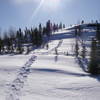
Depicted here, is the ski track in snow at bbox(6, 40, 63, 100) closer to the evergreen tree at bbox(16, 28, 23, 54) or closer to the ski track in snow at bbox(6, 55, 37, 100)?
the ski track in snow at bbox(6, 55, 37, 100)

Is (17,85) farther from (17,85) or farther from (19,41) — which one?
(19,41)

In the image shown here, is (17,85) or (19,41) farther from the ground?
→ (19,41)

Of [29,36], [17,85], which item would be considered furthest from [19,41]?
[17,85]

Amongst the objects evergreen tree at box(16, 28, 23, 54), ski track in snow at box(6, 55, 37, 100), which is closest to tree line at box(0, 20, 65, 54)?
evergreen tree at box(16, 28, 23, 54)

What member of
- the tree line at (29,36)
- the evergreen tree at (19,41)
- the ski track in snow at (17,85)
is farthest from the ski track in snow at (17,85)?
the tree line at (29,36)

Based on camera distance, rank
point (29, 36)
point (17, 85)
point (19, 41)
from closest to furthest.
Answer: point (17, 85), point (19, 41), point (29, 36)

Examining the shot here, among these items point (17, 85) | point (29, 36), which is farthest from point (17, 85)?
point (29, 36)

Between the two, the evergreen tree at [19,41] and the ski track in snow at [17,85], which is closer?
the ski track in snow at [17,85]

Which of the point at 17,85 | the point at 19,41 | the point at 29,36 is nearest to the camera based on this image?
the point at 17,85

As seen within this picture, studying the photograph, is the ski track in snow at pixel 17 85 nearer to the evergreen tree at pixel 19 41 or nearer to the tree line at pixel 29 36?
the evergreen tree at pixel 19 41

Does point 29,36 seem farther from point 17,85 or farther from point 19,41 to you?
point 17,85

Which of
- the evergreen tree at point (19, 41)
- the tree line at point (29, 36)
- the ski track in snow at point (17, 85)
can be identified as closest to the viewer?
the ski track in snow at point (17, 85)

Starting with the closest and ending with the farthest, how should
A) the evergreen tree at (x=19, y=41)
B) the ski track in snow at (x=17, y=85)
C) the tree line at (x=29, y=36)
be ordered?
the ski track in snow at (x=17, y=85), the evergreen tree at (x=19, y=41), the tree line at (x=29, y=36)

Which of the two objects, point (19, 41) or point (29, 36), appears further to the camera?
point (29, 36)
